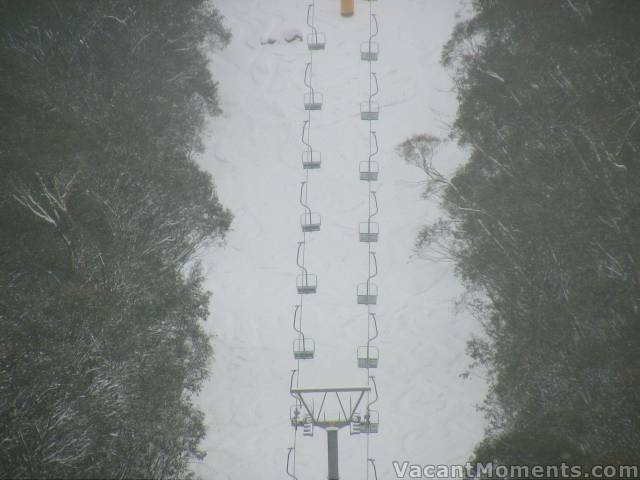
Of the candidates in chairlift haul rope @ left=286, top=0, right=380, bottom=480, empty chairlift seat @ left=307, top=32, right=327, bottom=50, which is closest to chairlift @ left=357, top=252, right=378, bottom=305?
chairlift haul rope @ left=286, top=0, right=380, bottom=480

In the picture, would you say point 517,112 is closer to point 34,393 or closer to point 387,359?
point 387,359

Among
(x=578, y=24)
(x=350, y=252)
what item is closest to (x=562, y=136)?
(x=578, y=24)

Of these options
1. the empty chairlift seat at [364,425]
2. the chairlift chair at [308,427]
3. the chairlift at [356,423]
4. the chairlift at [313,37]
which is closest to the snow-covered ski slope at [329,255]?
the chairlift at [313,37]

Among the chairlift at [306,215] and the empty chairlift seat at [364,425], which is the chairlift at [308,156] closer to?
the chairlift at [306,215]

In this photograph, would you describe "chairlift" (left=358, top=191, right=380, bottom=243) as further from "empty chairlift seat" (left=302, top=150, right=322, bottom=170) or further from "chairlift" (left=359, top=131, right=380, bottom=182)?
"empty chairlift seat" (left=302, top=150, right=322, bottom=170)

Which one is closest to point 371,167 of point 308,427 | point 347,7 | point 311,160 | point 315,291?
point 311,160

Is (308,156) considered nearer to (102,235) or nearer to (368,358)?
(368,358)

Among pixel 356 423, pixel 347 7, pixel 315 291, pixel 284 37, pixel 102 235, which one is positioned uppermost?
pixel 347 7
